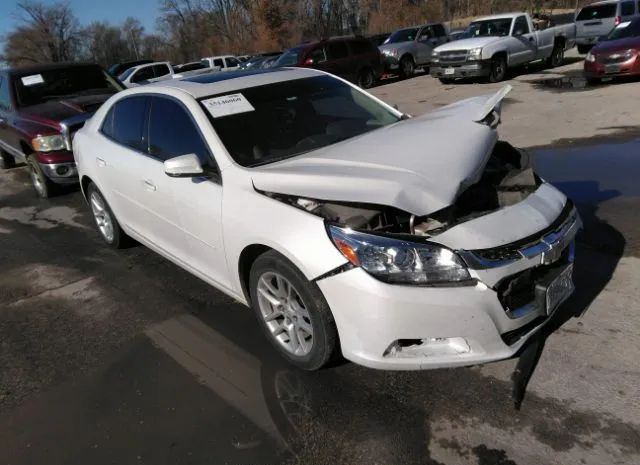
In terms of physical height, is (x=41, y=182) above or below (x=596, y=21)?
above

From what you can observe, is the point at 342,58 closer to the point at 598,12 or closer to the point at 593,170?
the point at 598,12

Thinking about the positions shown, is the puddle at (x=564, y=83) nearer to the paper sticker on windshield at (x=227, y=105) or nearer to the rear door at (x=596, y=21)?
the rear door at (x=596, y=21)

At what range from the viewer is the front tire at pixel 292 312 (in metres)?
2.81

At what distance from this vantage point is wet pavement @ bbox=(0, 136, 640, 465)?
2551 mm

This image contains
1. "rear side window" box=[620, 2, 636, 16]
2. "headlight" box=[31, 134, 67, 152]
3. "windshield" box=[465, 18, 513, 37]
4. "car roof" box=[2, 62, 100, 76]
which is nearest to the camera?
"headlight" box=[31, 134, 67, 152]

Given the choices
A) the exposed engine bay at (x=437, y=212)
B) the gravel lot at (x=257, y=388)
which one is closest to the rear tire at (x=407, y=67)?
the gravel lot at (x=257, y=388)

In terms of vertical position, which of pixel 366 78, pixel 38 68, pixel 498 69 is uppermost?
pixel 38 68

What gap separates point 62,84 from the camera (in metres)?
8.69

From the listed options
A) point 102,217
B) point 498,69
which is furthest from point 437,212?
point 498,69

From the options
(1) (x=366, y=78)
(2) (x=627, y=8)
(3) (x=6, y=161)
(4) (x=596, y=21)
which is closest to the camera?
(3) (x=6, y=161)

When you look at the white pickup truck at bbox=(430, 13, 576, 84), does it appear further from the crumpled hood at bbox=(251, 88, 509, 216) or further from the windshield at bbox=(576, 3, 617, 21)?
the crumpled hood at bbox=(251, 88, 509, 216)

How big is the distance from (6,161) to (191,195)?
346 inches

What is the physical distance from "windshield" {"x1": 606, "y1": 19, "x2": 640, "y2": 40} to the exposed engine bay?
12291mm

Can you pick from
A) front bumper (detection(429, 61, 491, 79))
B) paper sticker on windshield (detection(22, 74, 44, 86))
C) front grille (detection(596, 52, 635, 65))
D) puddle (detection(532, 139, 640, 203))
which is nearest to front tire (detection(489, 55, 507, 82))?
front bumper (detection(429, 61, 491, 79))
